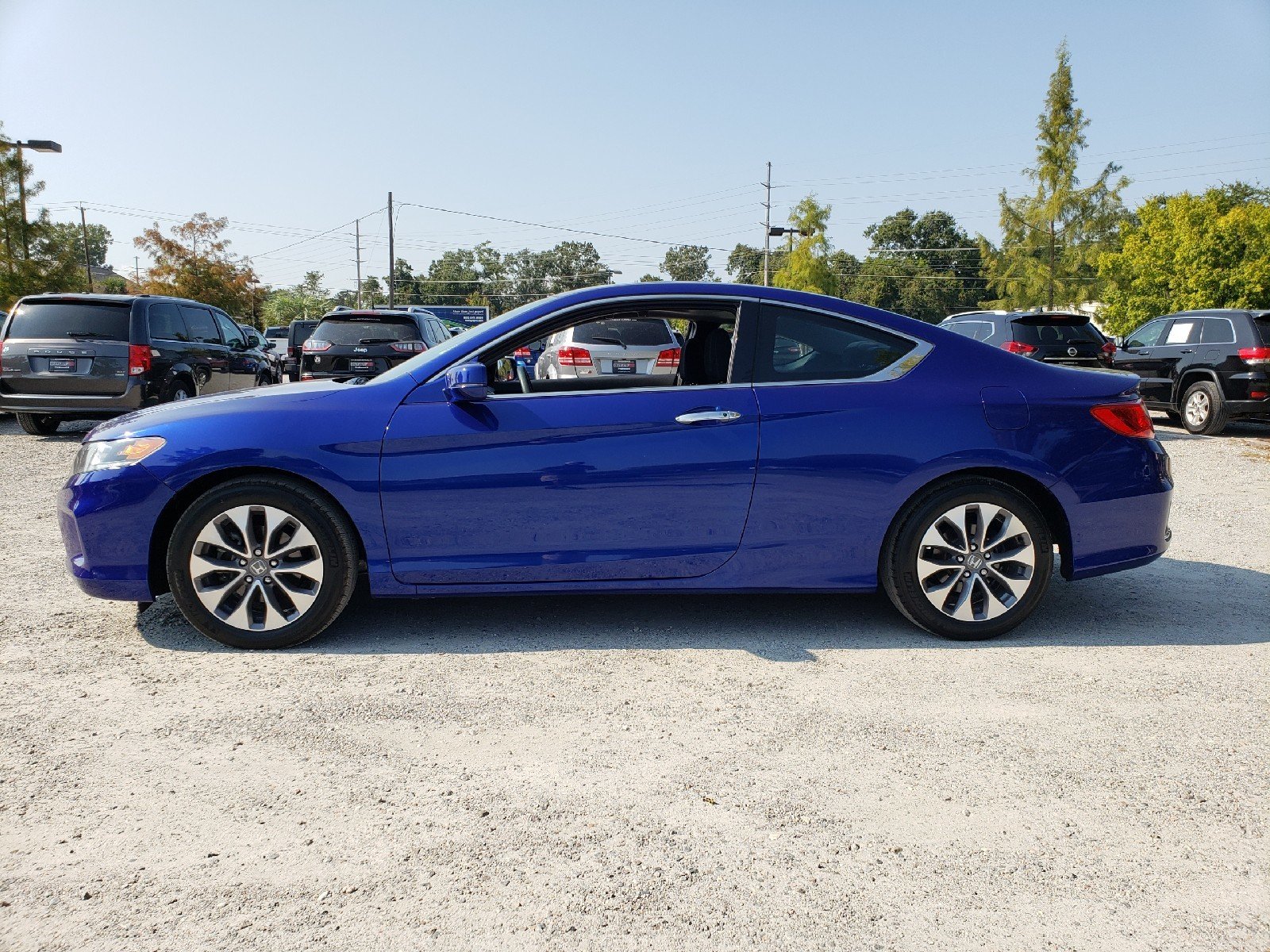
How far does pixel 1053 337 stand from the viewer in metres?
14.3

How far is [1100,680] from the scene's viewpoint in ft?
13.1

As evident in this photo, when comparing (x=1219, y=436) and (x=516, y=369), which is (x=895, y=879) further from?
(x=1219, y=436)

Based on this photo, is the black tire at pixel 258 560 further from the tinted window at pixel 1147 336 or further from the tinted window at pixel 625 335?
the tinted window at pixel 1147 336

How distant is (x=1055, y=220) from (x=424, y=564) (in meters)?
55.7

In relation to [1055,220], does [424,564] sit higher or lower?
lower

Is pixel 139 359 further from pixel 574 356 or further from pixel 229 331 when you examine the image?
pixel 574 356

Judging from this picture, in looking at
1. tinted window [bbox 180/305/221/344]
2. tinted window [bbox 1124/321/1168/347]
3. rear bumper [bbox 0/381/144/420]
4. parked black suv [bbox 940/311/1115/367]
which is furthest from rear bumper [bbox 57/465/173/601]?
tinted window [bbox 1124/321/1168/347]

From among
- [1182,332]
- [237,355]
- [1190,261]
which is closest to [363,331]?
[237,355]

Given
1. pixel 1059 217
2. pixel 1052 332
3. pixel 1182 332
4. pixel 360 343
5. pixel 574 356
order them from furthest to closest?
pixel 1059 217 < pixel 1182 332 < pixel 1052 332 < pixel 360 343 < pixel 574 356

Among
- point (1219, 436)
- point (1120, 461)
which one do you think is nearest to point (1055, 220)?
point (1219, 436)

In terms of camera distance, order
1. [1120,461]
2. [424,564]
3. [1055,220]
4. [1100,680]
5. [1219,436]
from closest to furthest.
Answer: [1100,680] < [424,564] < [1120,461] < [1219,436] < [1055,220]

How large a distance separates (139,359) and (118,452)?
29.2ft

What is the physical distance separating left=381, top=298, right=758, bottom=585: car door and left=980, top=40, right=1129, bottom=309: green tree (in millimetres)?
53948

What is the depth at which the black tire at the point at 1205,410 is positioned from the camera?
13984 mm
